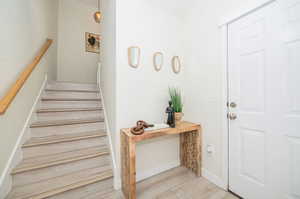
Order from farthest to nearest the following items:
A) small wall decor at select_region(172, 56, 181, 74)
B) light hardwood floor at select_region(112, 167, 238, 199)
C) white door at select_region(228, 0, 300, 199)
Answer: small wall decor at select_region(172, 56, 181, 74) → light hardwood floor at select_region(112, 167, 238, 199) → white door at select_region(228, 0, 300, 199)

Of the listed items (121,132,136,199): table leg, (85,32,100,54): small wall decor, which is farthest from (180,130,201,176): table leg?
(85,32,100,54): small wall decor

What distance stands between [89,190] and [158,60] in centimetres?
190

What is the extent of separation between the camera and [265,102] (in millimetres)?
1225

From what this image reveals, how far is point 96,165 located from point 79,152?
11.8 inches

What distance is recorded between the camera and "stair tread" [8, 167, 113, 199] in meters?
1.26

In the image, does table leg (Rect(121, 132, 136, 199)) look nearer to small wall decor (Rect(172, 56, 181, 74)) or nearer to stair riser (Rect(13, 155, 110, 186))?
stair riser (Rect(13, 155, 110, 186))

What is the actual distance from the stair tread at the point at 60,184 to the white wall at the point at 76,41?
308 centimetres

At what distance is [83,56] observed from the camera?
400cm

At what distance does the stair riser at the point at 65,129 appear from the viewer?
1804mm

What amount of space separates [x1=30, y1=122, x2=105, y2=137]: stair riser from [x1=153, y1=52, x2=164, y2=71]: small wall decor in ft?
4.46

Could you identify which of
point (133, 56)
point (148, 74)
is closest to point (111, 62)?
point (133, 56)

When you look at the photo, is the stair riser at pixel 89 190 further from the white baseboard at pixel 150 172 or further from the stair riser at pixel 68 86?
the stair riser at pixel 68 86

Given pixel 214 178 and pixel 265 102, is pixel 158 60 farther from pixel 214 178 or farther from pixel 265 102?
pixel 214 178

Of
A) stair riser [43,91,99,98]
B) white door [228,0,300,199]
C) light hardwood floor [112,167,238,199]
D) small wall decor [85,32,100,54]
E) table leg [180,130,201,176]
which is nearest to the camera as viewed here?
white door [228,0,300,199]
